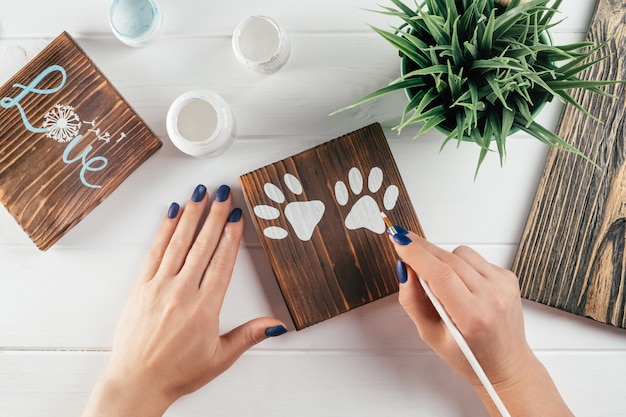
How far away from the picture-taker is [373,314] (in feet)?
2.31

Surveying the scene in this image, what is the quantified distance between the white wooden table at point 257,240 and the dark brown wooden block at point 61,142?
31mm

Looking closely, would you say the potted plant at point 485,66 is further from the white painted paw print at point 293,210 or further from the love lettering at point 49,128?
the love lettering at point 49,128

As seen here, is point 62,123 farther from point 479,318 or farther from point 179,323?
point 479,318

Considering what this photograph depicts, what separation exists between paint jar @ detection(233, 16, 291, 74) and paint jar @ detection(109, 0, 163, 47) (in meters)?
0.12

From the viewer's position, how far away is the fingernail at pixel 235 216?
0.70 m

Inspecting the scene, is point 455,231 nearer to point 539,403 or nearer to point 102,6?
point 539,403

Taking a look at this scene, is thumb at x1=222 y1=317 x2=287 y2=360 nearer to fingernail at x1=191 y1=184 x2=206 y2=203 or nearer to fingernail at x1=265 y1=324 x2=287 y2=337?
fingernail at x1=265 y1=324 x2=287 y2=337

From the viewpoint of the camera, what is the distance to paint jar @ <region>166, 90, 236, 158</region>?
25.7 inches

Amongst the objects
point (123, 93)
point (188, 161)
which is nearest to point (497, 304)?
point (188, 161)

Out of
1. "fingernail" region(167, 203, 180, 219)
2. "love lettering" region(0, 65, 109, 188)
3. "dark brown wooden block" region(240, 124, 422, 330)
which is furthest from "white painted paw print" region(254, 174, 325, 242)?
"love lettering" region(0, 65, 109, 188)

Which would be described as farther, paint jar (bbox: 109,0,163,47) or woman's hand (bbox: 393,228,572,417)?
paint jar (bbox: 109,0,163,47)

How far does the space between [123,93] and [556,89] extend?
0.58 m

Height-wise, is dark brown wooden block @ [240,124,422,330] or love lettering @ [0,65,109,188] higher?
love lettering @ [0,65,109,188]

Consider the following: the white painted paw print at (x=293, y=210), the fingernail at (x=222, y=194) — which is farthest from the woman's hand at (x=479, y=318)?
the fingernail at (x=222, y=194)
